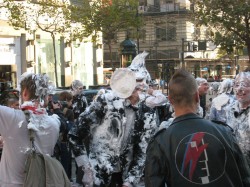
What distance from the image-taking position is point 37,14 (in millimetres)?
27875

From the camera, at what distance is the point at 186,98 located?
8.91 feet

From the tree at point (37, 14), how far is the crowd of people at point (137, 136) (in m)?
21.9

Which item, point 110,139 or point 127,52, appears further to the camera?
point 127,52

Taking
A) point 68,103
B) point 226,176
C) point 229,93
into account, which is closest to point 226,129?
point 226,176

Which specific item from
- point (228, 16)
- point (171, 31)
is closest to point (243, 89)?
point (228, 16)

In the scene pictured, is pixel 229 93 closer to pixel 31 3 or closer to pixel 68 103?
pixel 68 103

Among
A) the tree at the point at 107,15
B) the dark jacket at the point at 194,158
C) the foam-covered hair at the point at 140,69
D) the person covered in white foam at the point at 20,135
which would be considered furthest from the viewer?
the tree at the point at 107,15

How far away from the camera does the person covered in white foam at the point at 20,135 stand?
354 cm

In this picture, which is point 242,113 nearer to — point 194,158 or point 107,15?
point 194,158

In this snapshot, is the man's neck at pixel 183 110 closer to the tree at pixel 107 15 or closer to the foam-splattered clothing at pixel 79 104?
the foam-splattered clothing at pixel 79 104

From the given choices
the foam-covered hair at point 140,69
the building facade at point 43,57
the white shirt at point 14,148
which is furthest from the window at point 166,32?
the white shirt at point 14,148

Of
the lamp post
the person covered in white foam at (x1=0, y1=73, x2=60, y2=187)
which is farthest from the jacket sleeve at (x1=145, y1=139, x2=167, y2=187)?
the lamp post

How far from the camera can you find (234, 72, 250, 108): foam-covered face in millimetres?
4977

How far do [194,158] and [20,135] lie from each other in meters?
1.49
